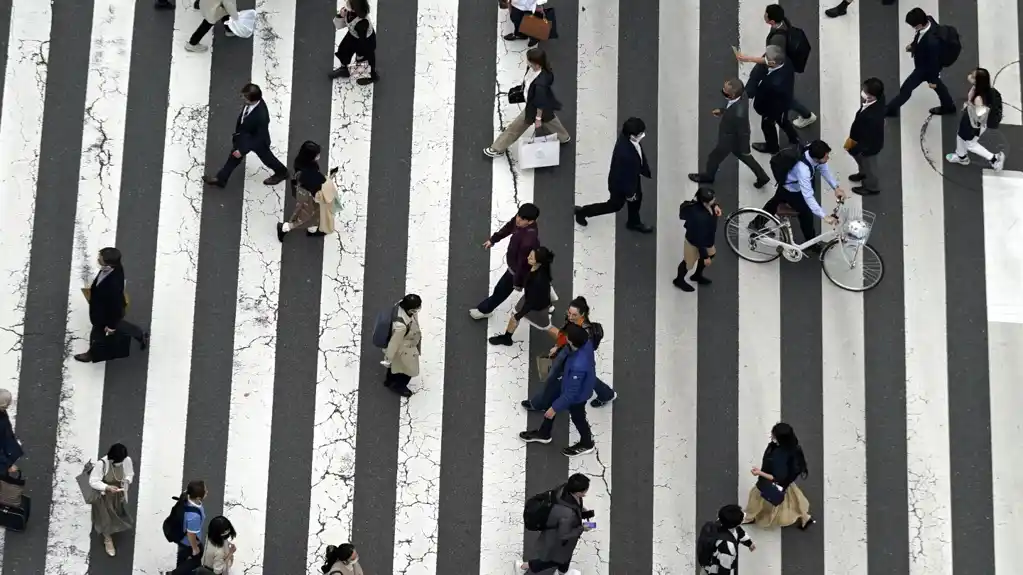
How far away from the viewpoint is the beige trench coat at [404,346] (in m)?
13.6

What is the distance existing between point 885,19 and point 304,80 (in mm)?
6879

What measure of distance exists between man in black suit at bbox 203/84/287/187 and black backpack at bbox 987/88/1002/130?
768 centimetres

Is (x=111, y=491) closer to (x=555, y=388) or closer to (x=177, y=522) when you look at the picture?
(x=177, y=522)

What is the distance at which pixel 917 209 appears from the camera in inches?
626

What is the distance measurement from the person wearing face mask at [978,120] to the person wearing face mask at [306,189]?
7.03m

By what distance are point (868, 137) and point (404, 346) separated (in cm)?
560

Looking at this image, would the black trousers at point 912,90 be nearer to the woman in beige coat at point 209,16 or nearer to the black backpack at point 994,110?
the black backpack at point 994,110

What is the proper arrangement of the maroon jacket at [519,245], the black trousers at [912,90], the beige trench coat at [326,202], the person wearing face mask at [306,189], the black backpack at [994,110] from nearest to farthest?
1. the maroon jacket at [519,245]
2. the person wearing face mask at [306,189]
3. the beige trench coat at [326,202]
4. the black backpack at [994,110]
5. the black trousers at [912,90]

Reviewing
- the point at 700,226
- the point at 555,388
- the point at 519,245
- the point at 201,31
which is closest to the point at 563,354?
the point at 555,388

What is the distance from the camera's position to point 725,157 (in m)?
15.6

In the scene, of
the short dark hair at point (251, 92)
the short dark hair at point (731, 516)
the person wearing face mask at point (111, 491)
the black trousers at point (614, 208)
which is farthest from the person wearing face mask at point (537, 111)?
the person wearing face mask at point (111, 491)

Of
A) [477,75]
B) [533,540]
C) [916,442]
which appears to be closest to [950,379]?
[916,442]

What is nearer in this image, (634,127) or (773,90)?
(634,127)

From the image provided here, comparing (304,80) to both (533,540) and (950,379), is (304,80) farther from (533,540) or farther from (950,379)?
(950,379)
